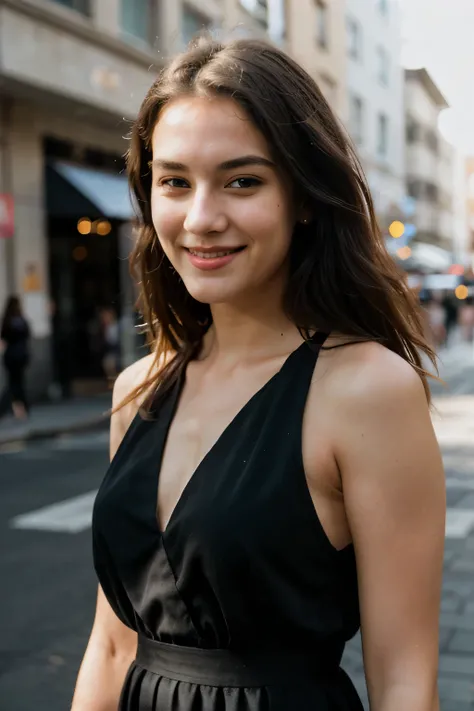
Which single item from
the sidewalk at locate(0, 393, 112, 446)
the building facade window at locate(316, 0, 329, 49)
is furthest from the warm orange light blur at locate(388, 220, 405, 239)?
the building facade window at locate(316, 0, 329, 49)

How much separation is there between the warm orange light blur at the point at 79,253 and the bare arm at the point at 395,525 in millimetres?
18450

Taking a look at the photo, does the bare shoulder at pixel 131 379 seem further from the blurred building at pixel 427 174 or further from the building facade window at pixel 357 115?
the blurred building at pixel 427 174

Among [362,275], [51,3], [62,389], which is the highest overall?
[51,3]

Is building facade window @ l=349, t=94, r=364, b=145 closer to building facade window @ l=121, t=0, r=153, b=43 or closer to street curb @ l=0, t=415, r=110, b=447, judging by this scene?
building facade window @ l=121, t=0, r=153, b=43

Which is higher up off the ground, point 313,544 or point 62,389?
point 313,544

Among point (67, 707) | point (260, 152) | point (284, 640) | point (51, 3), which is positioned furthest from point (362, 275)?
point (51, 3)

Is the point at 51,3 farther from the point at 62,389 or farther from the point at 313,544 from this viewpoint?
the point at 313,544

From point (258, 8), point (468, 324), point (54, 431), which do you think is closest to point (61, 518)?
point (54, 431)

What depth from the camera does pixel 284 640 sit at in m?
1.55

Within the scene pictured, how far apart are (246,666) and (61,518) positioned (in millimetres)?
6379

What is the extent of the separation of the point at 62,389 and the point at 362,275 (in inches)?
664

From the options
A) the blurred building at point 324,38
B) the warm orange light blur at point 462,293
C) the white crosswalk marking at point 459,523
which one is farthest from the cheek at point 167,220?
the warm orange light blur at point 462,293

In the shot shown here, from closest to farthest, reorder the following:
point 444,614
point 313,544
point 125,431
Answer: point 313,544
point 125,431
point 444,614

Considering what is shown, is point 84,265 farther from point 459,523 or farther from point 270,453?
point 270,453
